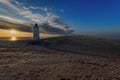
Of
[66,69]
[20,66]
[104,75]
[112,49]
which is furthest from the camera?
[112,49]

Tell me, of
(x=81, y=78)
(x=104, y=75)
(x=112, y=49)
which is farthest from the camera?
(x=112, y=49)

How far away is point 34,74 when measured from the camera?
9102mm

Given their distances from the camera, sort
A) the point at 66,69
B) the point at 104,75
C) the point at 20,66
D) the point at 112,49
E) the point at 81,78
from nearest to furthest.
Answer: the point at 81,78 < the point at 104,75 < the point at 66,69 < the point at 20,66 < the point at 112,49

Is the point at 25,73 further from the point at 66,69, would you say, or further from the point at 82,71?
the point at 82,71

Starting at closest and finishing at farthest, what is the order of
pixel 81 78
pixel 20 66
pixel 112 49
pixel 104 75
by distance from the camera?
pixel 81 78 < pixel 104 75 < pixel 20 66 < pixel 112 49

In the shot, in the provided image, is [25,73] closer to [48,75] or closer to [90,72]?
[48,75]

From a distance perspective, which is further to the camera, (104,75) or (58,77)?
(104,75)

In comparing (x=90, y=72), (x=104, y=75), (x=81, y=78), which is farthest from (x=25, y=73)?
(x=104, y=75)

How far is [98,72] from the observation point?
383 inches

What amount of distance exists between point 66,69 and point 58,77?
145 centimetres

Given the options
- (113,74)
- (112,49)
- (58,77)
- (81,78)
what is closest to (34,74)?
(58,77)

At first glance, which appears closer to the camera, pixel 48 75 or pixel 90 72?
pixel 48 75

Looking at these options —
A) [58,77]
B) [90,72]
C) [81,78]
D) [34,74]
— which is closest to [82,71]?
[90,72]

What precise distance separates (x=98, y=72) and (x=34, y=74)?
3.93 metres
